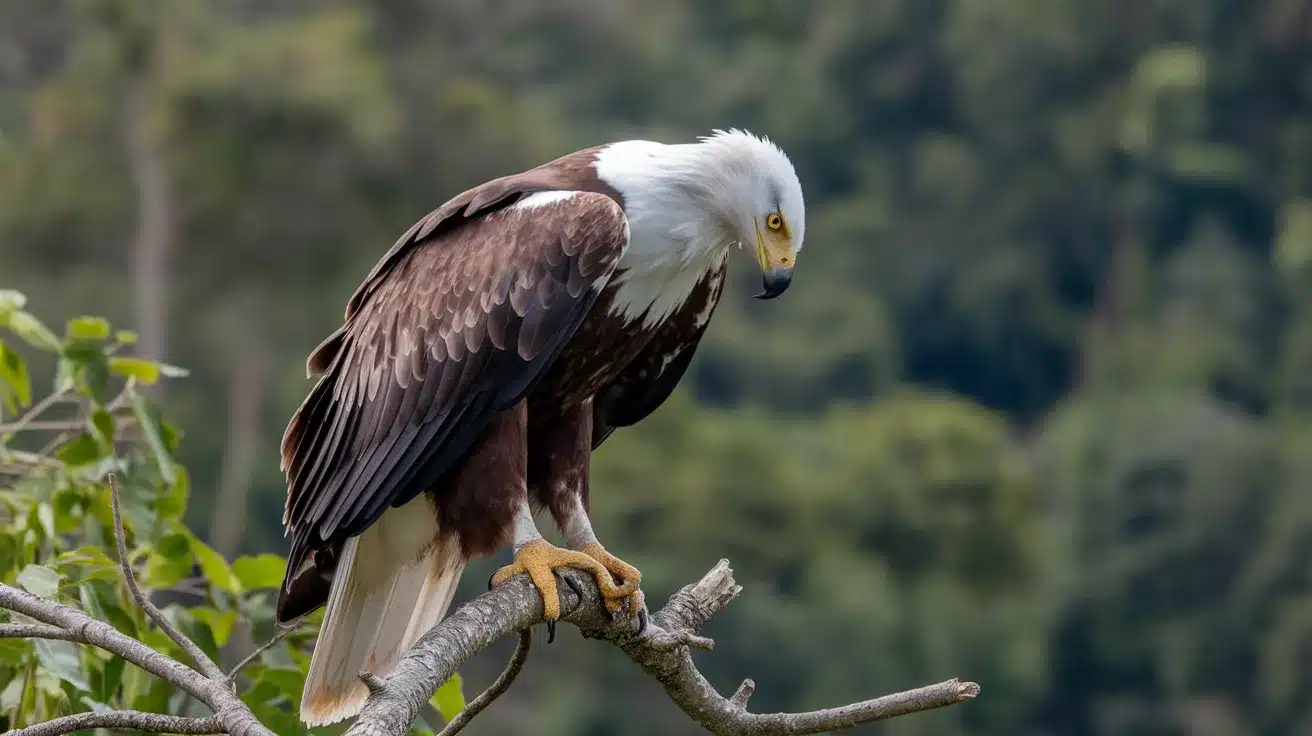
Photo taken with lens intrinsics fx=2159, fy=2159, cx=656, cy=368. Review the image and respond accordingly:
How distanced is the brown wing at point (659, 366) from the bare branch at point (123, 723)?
2.03 m

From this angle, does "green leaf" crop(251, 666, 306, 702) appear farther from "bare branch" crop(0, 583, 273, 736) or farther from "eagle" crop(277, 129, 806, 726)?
"bare branch" crop(0, 583, 273, 736)

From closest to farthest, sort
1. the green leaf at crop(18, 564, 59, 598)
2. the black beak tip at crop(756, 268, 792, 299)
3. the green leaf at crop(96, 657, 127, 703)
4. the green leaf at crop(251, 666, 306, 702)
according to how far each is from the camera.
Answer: the green leaf at crop(18, 564, 59, 598) < the green leaf at crop(96, 657, 127, 703) < the green leaf at crop(251, 666, 306, 702) < the black beak tip at crop(756, 268, 792, 299)

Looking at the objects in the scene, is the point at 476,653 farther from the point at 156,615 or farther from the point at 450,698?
the point at 450,698

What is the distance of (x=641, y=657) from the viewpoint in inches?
176

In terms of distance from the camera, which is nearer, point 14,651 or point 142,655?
point 142,655

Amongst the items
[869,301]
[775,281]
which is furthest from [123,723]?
[869,301]

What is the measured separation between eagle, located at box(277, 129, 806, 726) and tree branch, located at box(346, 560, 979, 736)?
72 millimetres

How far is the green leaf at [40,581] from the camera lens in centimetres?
373

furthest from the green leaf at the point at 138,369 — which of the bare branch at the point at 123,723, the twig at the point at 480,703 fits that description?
the bare branch at the point at 123,723

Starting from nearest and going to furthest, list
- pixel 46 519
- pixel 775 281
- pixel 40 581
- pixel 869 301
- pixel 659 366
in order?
1. pixel 40 581
2. pixel 46 519
3. pixel 775 281
4. pixel 659 366
5. pixel 869 301

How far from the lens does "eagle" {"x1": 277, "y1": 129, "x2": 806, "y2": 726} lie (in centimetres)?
475

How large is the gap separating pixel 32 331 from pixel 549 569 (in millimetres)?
1235

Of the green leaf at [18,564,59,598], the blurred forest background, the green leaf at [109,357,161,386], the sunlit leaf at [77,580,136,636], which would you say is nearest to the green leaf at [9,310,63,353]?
the green leaf at [109,357,161,386]

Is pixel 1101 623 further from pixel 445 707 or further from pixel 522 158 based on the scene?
pixel 445 707
